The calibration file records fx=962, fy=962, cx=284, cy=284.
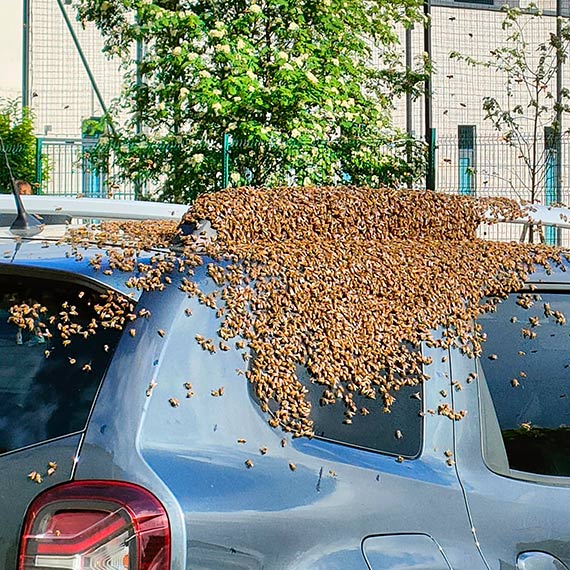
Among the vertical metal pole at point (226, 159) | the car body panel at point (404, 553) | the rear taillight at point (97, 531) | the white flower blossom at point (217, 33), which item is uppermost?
the white flower blossom at point (217, 33)

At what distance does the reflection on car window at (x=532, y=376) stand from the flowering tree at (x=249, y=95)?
9.39 meters

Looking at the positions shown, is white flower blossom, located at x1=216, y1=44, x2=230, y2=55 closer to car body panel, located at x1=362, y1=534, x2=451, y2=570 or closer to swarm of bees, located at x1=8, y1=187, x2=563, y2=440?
swarm of bees, located at x1=8, y1=187, x2=563, y2=440

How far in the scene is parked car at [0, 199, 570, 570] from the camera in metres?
1.95

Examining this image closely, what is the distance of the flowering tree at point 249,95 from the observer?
11875mm

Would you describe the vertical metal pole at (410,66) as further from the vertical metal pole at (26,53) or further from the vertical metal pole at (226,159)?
the vertical metal pole at (26,53)

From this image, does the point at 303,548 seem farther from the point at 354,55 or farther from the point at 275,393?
the point at 354,55

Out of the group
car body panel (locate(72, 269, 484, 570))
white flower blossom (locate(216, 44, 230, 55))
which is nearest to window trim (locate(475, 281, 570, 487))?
car body panel (locate(72, 269, 484, 570))

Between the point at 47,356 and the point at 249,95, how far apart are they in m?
9.92

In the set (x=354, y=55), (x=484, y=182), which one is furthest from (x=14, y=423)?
(x=484, y=182)

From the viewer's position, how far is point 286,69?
1170 centimetres

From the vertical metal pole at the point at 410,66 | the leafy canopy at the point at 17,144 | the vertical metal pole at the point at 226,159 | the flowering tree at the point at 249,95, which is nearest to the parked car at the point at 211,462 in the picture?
the flowering tree at the point at 249,95

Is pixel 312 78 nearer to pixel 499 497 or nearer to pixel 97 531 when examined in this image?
pixel 499 497

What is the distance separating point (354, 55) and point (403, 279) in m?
11.2

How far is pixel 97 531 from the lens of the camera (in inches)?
75.5
